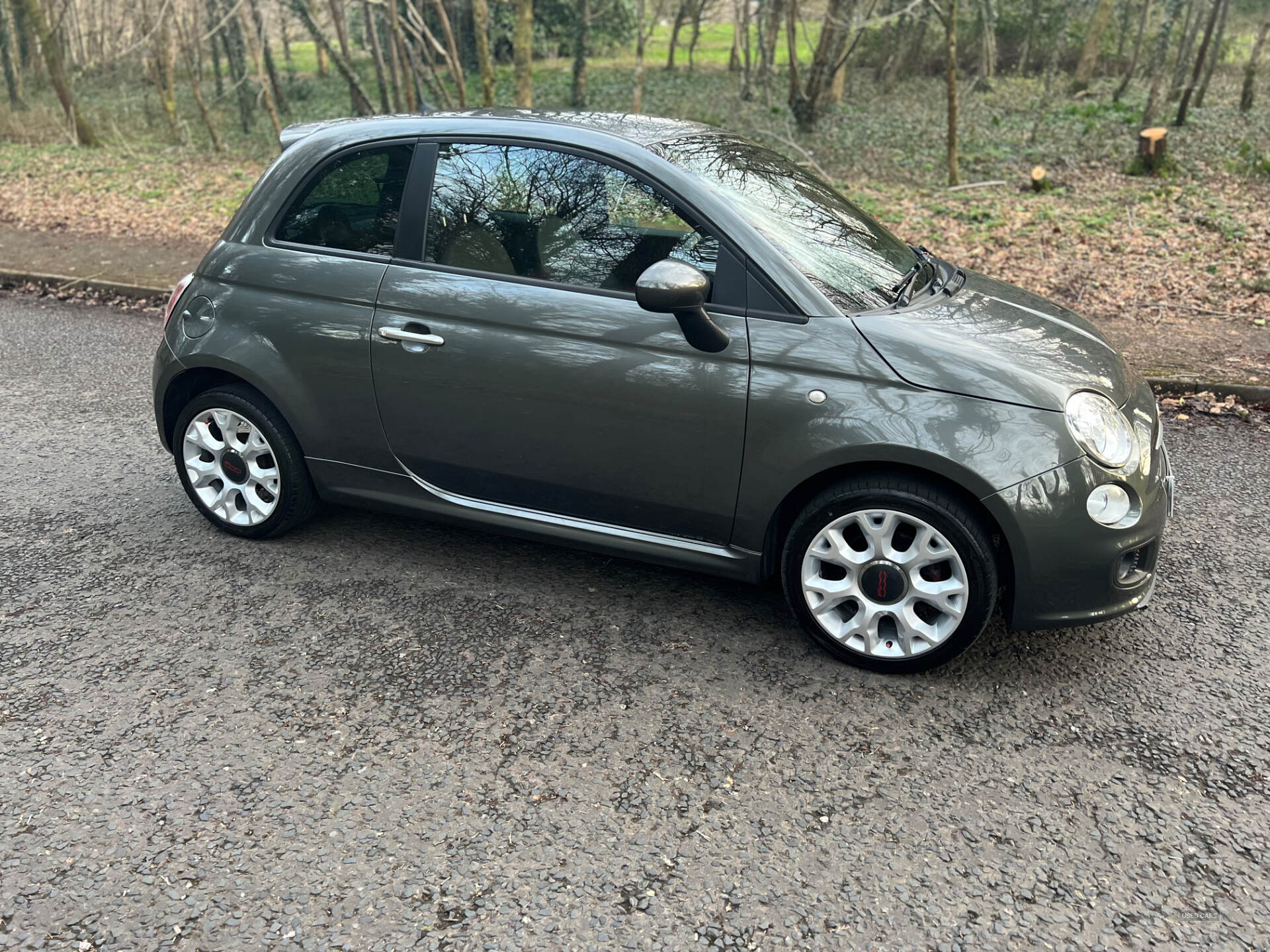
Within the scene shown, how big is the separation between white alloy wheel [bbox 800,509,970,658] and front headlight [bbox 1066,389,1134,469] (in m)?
0.55

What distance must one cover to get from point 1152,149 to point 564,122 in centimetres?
1211

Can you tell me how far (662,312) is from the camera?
329cm

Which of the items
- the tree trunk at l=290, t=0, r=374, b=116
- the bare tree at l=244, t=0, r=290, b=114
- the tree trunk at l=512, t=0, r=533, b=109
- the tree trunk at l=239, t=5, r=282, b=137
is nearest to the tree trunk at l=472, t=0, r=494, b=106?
the tree trunk at l=512, t=0, r=533, b=109

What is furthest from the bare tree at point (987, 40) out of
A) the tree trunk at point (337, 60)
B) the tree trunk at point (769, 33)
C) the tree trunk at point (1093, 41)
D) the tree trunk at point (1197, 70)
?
the tree trunk at point (337, 60)

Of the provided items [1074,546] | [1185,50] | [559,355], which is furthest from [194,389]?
[1185,50]

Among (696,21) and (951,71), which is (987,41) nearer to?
(696,21)

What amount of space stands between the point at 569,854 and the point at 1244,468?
446 centimetres

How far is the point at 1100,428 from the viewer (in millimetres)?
3211

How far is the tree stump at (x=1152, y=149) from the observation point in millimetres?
13023

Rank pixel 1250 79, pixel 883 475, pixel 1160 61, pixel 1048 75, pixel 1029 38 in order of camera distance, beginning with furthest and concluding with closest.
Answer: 1. pixel 1029 38
2. pixel 1048 75
3. pixel 1250 79
4. pixel 1160 61
5. pixel 883 475

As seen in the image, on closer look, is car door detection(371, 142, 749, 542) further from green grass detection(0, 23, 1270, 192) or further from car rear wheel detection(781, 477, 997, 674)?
green grass detection(0, 23, 1270, 192)

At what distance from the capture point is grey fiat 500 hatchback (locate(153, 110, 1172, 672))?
3191 mm

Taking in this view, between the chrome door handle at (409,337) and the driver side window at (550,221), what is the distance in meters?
0.29

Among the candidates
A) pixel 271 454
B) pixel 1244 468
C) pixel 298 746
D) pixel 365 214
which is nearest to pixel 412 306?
pixel 365 214
